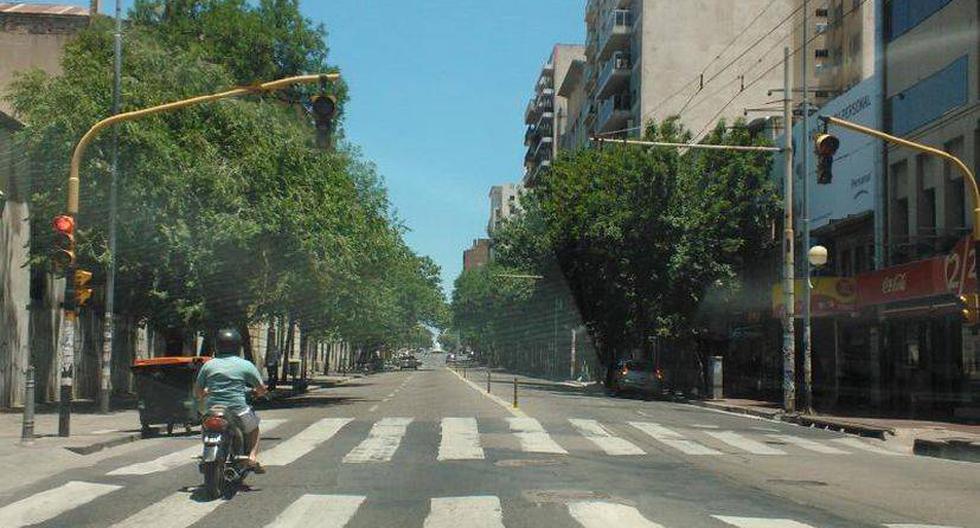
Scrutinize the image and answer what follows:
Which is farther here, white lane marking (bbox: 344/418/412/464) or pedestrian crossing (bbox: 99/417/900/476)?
pedestrian crossing (bbox: 99/417/900/476)

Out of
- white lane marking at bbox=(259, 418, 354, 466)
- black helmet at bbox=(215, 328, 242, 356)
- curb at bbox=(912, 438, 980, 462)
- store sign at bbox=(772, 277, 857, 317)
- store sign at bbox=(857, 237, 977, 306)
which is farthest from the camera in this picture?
store sign at bbox=(772, 277, 857, 317)

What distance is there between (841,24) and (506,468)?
4612cm

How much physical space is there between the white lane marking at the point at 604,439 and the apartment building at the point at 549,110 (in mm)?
74669

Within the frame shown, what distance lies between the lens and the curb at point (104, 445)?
1550 cm

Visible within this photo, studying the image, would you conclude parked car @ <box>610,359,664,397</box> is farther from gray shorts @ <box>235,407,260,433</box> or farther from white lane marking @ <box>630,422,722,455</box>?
gray shorts @ <box>235,407,260,433</box>

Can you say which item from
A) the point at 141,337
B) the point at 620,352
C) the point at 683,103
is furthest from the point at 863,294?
Answer: the point at 683,103

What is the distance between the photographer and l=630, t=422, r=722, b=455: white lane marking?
16.7m

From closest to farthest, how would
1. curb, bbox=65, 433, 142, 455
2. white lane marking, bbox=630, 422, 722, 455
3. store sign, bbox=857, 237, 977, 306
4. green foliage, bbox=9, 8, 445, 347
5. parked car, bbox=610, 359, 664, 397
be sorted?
1. curb, bbox=65, 433, 142, 455
2. white lane marking, bbox=630, 422, 722, 455
3. store sign, bbox=857, 237, 977, 306
4. green foliage, bbox=9, 8, 445, 347
5. parked car, bbox=610, 359, 664, 397

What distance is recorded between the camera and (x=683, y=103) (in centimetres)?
6009

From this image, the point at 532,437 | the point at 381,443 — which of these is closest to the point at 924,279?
the point at 532,437

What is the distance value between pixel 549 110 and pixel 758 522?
321 feet

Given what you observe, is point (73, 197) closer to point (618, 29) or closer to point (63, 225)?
point (63, 225)

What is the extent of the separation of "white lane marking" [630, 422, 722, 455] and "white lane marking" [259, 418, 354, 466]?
5777 millimetres

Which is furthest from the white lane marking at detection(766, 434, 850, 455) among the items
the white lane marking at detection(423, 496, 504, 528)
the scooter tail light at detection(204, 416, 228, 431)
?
the scooter tail light at detection(204, 416, 228, 431)
